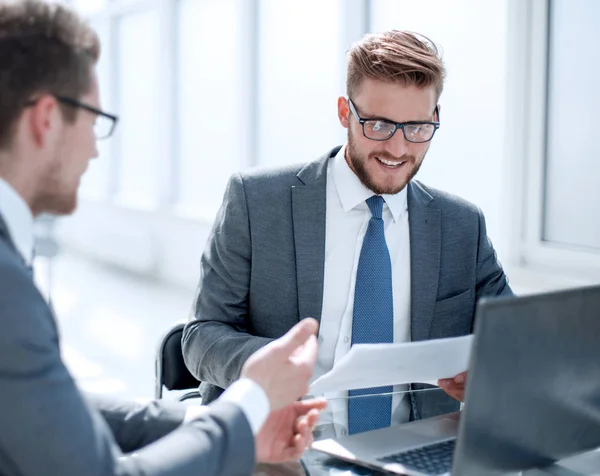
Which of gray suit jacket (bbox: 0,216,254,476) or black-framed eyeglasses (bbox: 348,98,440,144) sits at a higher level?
black-framed eyeglasses (bbox: 348,98,440,144)

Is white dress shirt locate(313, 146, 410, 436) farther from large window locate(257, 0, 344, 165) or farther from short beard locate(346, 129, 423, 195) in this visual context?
large window locate(257, 0, 344, 165)

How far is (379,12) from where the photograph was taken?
416 centimetres

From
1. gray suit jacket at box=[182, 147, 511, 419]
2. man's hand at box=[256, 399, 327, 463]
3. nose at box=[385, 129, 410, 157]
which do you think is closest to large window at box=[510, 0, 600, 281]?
gray suit jacket at box=[182, 147, 511, 419]

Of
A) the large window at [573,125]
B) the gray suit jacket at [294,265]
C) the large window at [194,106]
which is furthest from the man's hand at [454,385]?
the large window at [194,106]

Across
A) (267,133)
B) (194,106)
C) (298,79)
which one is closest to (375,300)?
(298,79)

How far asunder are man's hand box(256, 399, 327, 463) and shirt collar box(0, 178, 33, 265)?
1.40 ft

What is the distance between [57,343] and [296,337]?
355 millimetres

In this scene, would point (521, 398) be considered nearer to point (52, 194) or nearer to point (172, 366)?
point (52, 194)

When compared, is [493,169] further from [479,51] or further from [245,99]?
[245,99]

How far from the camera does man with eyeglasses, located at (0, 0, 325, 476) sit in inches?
34.4

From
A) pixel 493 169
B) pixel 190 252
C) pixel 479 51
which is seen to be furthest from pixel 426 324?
pixel 190 252

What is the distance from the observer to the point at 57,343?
93 centimetres

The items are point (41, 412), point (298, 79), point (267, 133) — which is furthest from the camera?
point (267, 133)

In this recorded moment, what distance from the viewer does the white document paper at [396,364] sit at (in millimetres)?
1262
